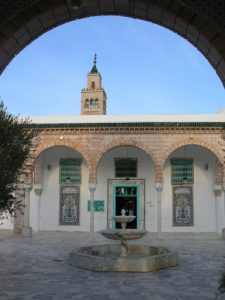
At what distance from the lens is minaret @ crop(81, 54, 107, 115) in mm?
39344

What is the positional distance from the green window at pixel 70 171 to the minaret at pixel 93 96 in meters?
22.0

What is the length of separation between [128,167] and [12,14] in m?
14.7

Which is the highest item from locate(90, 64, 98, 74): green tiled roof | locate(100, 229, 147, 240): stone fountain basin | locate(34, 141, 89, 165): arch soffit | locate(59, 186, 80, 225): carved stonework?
locate(90, 64, 98, 74): green tiled roof

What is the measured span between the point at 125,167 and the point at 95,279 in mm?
10165

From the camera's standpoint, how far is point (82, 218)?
690 inches

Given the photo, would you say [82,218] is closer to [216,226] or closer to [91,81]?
[216,226]

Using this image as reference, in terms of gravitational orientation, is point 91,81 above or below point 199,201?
above

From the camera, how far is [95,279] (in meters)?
Answer: 7.63

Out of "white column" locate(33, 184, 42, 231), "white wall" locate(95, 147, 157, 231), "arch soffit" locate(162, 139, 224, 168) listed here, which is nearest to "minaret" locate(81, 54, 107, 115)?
"white wall" locate(95, 147, 157, 231)

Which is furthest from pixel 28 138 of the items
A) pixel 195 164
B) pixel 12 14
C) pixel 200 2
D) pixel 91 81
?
pixel 91 81

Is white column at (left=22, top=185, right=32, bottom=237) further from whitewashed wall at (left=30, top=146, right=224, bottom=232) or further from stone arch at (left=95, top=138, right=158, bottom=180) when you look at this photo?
stone arch at (left=95, top=138, right=158, bottom=180)

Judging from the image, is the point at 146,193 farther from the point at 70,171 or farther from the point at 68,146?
the point at 68,146

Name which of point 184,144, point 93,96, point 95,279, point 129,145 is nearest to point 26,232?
point 129,145

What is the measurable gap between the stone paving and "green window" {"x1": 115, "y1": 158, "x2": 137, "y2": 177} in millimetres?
5970
